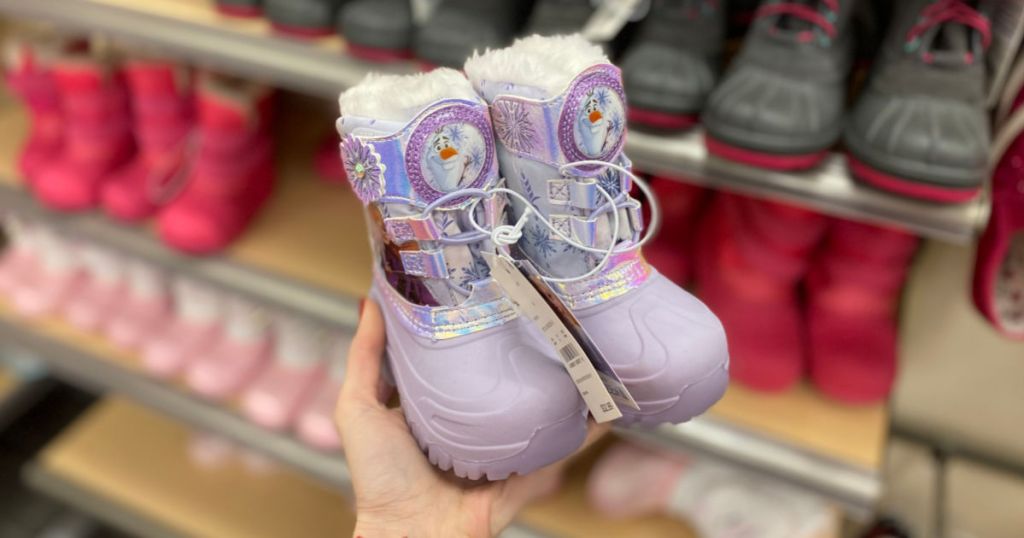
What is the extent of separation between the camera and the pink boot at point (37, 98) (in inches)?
42.3

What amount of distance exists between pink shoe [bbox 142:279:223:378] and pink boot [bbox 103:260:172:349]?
2 cm

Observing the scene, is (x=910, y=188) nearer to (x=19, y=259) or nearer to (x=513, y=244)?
(x=513, y=244)

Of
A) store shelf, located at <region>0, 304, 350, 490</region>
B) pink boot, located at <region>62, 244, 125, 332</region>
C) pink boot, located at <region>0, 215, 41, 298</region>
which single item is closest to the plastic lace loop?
store shelf, located at <region>0, 304, 350, 490</region>

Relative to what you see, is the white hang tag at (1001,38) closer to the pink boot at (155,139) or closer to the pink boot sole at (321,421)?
the pink boot sole at (321,421)

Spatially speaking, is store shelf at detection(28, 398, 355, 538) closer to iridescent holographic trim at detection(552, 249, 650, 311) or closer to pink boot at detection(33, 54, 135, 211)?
pink boot at detection(33, 54, 135, 211)

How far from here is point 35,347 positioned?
123cm

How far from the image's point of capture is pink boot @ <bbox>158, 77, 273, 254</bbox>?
3.26 ft

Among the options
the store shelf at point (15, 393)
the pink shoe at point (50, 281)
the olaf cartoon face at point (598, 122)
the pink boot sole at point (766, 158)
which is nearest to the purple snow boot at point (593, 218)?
the olaf cartoon face at point (598, 122)

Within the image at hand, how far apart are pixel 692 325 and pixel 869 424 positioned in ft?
1.32

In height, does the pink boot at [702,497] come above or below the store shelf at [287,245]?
below

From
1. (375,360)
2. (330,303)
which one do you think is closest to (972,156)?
(375,360)

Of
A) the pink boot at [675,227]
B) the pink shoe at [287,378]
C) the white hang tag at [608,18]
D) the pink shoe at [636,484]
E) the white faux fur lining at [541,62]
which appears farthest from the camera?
the pink shoe at [287,378]

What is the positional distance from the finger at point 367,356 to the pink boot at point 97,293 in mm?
769

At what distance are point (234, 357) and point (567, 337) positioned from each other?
2.64ft
